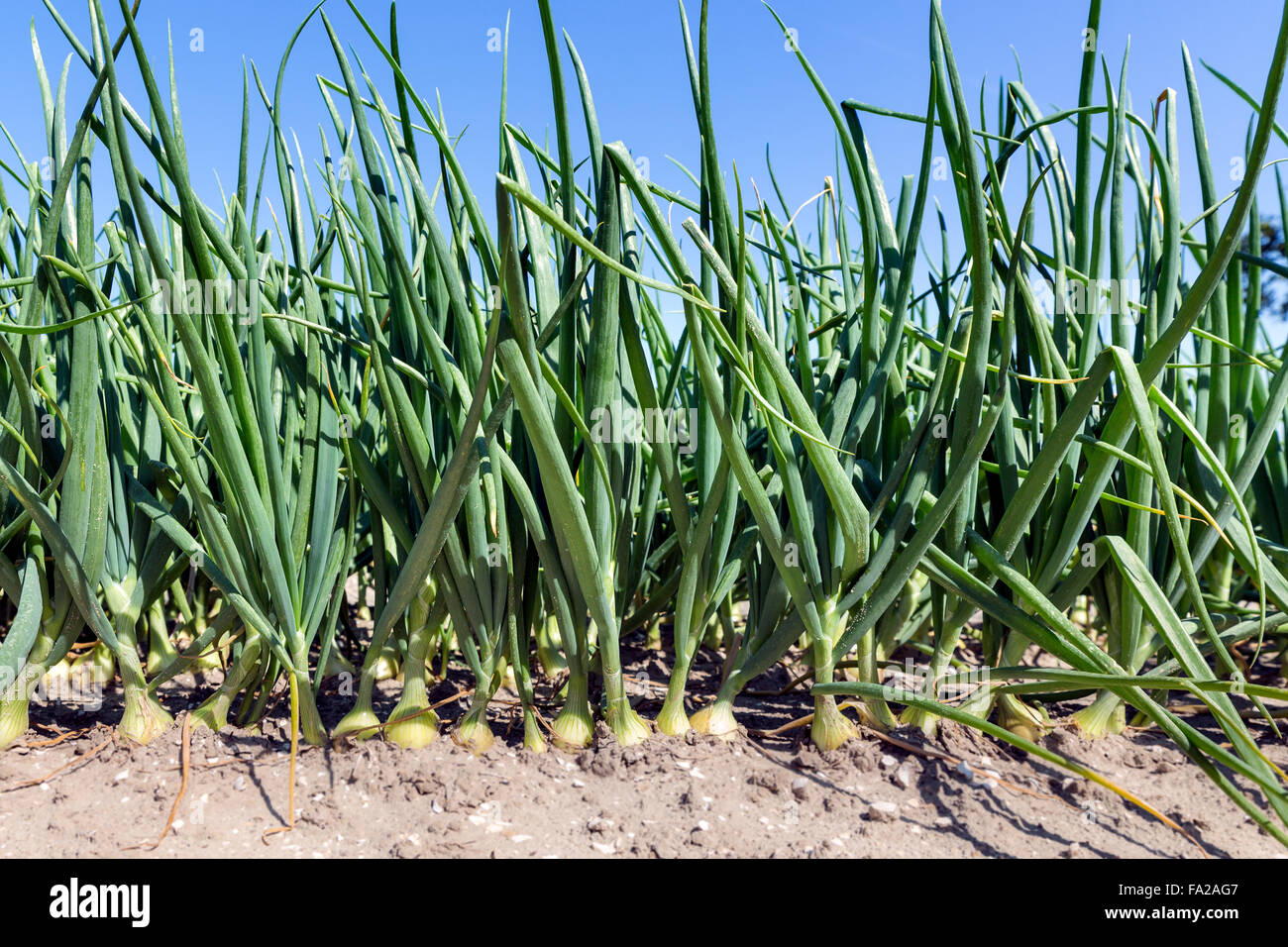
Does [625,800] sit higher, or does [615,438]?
[615,438]

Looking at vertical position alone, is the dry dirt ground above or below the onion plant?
below

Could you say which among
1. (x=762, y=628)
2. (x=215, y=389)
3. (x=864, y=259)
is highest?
(x=864, y=259)

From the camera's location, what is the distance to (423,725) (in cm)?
95

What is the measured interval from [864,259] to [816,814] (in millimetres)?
586

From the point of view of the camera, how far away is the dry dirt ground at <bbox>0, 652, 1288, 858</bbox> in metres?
0.78

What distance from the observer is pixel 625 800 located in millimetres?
846

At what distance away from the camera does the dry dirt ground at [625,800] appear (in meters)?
0.78

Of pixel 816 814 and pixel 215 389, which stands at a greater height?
pixel 215 389

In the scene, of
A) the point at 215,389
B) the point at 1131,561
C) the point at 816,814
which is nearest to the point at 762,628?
the point at 816,814

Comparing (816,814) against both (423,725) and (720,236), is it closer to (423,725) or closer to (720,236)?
(423,725)

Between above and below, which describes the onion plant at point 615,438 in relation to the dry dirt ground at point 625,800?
above
